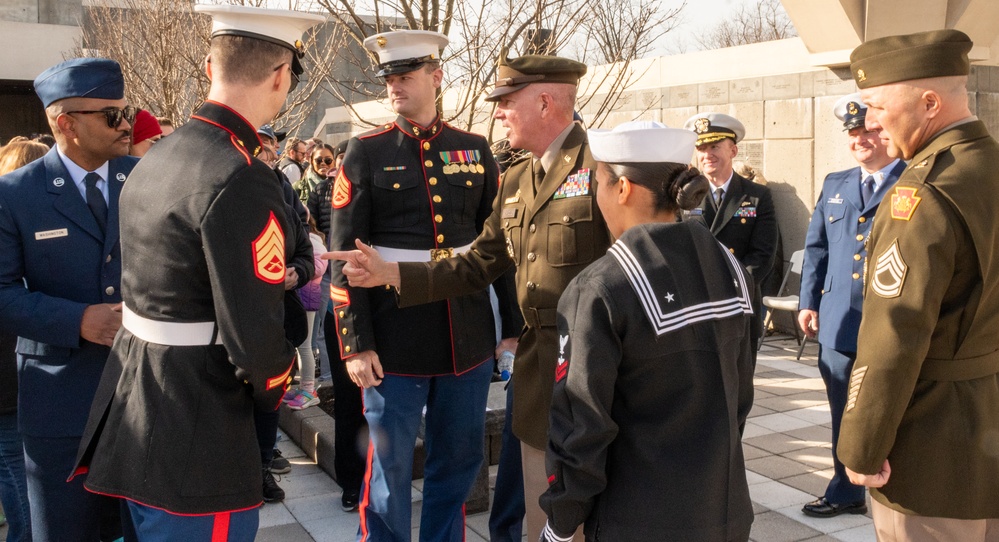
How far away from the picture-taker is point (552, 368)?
3.09 m

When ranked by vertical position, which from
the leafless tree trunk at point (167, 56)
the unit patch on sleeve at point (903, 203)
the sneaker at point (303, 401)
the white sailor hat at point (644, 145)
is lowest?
the sneaker at point (303, 401)

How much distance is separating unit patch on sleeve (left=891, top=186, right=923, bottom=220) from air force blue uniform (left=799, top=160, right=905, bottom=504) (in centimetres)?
176

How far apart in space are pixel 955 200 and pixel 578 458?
1.22 metres

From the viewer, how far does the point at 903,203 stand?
8.13 ft

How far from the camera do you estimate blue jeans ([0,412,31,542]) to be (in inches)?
133

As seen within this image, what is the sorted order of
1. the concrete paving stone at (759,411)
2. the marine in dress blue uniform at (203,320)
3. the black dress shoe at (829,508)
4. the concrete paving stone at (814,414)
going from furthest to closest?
the concrete paving stone at (759,411), the concrete paving stone at (814,414), the black dress shoe at (829,508), the marine in dress blue uniform at (203,320)

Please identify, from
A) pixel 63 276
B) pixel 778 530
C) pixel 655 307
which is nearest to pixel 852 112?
pixel 778 530

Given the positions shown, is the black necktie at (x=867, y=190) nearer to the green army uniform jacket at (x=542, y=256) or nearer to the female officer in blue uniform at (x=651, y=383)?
the green army uniform jacket at (x=542, y=256)

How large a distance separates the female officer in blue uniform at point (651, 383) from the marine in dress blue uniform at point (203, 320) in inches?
31.1

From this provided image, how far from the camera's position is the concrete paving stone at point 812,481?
4816 mm

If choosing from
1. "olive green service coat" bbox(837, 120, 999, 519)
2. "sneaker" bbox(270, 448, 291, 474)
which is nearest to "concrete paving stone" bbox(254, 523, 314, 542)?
"sneaker" bbox(270, 448, 291, 474)

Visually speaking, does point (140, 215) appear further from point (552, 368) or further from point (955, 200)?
point (955, 200)

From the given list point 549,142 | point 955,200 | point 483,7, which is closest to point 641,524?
point 955,200

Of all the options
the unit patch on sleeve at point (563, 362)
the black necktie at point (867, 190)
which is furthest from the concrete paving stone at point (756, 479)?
the unit patch on sleeve at point (563, 362)
